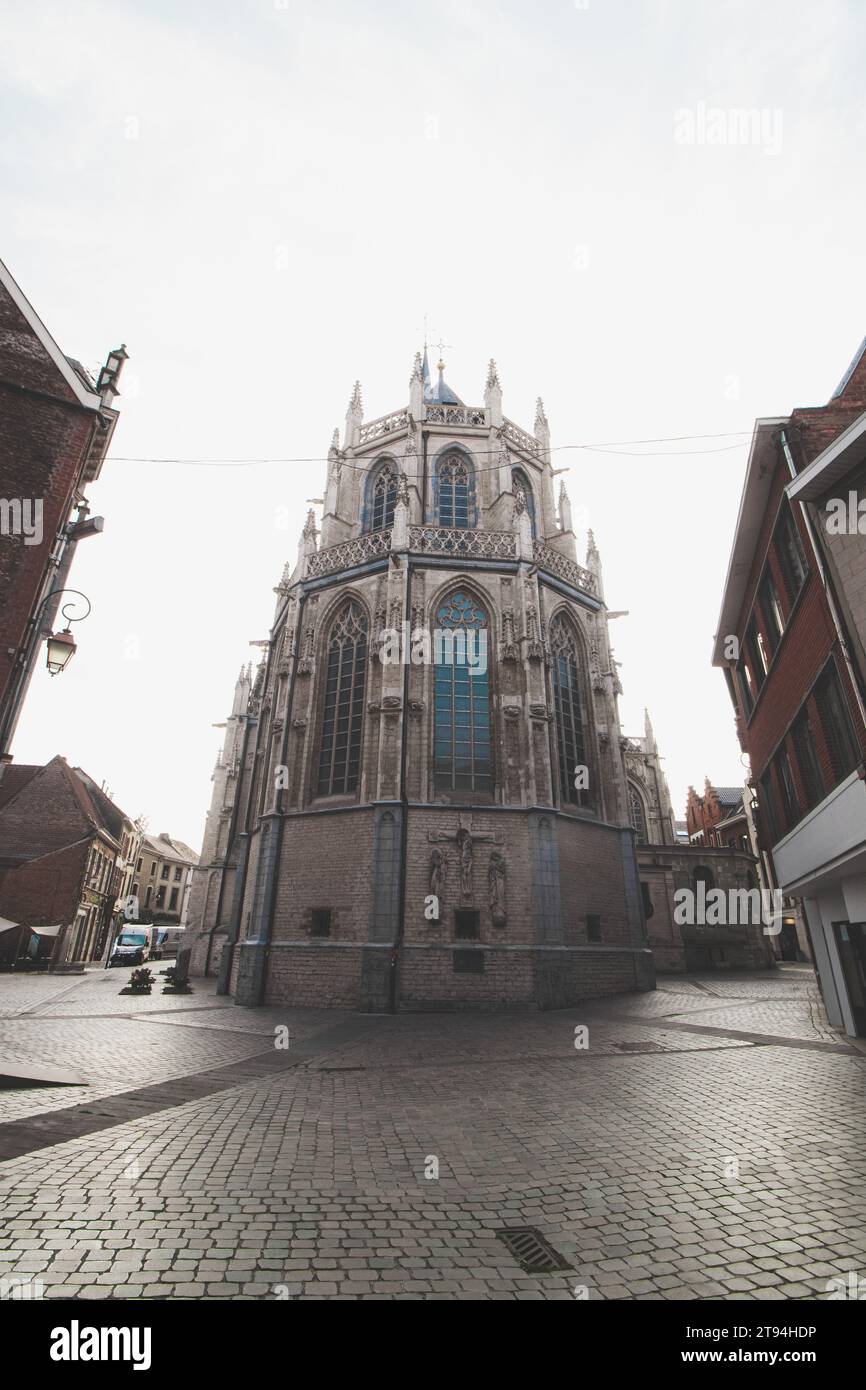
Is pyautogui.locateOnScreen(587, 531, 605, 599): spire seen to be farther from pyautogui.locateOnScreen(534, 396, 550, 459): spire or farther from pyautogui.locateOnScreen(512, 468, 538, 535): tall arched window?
pyautogui.locateOnScreen(534, 396, 550, 459): spire

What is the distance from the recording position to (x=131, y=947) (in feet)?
118

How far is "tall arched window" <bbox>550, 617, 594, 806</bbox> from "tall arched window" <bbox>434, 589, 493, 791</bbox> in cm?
259

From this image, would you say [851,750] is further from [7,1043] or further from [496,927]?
[7,1043]

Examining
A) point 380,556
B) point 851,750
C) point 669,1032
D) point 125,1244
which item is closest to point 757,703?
point 851,750

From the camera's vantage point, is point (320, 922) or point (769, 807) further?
point (320, 922)

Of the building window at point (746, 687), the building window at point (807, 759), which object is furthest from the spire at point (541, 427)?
the building window at point (807, 759)

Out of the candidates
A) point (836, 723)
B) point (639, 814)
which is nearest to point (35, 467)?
point (836, 723)

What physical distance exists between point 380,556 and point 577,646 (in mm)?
7612

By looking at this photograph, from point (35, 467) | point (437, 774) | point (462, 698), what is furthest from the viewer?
point (462, 698)

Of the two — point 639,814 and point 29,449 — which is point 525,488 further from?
point 639,814

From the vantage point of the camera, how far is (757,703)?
1445 cm

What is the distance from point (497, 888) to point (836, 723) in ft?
30.2

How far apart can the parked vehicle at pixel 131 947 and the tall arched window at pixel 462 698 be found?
28284mm
